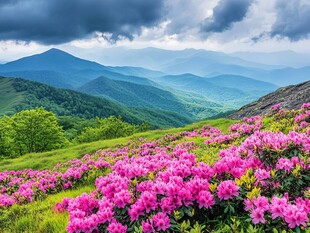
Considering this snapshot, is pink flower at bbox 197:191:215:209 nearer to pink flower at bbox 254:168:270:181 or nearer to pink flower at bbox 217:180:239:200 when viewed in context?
pink flower at bbox 217:180:239:200

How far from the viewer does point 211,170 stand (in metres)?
5.55

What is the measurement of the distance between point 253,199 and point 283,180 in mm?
1059

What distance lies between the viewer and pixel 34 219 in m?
8.52

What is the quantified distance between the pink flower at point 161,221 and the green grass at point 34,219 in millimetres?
3279

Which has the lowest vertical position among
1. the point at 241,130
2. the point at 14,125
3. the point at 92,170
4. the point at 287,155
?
the point at 14,125

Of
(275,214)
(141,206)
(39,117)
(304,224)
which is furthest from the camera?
(39,117)

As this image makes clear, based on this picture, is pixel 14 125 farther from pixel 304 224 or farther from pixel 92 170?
pixel 304 224

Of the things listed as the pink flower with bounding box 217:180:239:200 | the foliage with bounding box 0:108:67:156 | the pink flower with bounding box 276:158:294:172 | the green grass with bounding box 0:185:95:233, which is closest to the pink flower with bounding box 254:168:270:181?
the pink flower with bounding box 276:158:294:172

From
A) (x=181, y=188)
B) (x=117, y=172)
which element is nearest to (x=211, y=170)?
(x=181, y=188)

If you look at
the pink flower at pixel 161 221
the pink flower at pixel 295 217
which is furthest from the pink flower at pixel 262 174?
the pink flower at pixel 161 221

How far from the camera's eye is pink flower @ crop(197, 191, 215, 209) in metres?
4.77

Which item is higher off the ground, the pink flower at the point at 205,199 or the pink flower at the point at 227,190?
the pink flower at the point at 227,190

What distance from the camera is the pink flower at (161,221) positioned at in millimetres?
4520

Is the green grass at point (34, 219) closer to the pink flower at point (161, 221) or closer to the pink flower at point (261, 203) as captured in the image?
the pink flower at point (161, 221)
